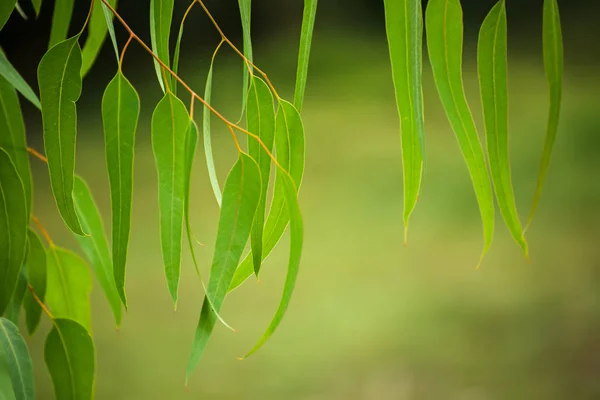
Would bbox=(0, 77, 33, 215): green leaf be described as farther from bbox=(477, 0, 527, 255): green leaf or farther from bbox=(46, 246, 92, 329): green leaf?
bbox=(477, 0, 527, 255): green leaf

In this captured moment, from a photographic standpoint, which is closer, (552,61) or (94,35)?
(552,61)

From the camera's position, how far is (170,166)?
34 cm

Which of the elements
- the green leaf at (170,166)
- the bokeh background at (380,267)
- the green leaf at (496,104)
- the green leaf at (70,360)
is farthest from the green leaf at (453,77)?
the bokeh background at (380,267)

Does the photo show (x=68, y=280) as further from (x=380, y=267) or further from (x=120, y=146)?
(x=380, y=267)

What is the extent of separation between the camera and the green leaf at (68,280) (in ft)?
1.62

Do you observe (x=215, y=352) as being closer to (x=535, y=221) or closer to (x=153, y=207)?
(x=153, y=207)

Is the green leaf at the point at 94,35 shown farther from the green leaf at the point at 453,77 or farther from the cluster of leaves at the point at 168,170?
the green leaf at the point at 453,77

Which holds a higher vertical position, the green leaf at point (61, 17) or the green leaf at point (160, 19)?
the green leaf at point (61, 17)

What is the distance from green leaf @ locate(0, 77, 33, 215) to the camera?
41 cm

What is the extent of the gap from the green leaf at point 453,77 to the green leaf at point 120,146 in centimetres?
15

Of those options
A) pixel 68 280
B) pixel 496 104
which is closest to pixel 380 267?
pixel 68 280

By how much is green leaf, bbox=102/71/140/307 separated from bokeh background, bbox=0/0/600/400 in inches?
38.8

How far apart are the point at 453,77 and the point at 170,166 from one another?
15cm

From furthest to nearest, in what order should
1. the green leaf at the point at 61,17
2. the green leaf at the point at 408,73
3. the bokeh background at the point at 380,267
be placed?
the bokeh background at the point at 380,267 → the green leaf at the point at 61,17 → the green leaf at the point at 408,73
